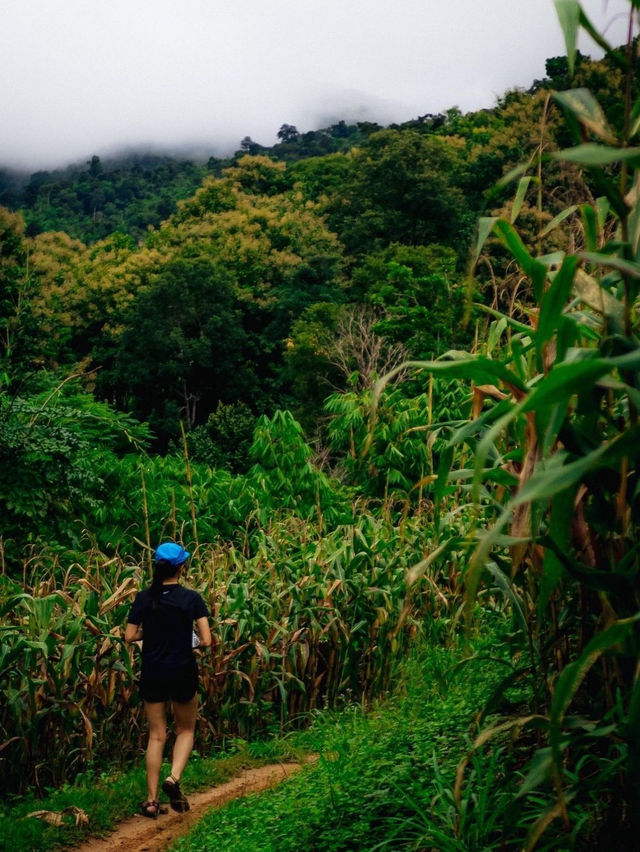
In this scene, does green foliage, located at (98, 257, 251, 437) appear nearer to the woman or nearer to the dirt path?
the dirt path

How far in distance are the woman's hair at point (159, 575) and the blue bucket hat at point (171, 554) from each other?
19 mm

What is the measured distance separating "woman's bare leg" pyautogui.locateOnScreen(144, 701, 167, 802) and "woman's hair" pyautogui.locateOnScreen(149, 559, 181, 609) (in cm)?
56

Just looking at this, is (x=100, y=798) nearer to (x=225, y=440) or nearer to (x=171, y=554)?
(x=171, y=554)

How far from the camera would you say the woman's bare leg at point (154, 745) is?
4.75 metres

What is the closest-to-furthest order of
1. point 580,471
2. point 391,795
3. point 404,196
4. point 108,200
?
1. point 580,471
2. point 391,795
3. point 404,196
4. point 108,200

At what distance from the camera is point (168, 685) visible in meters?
4.82

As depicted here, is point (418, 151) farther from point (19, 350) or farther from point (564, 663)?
point (564, 663)

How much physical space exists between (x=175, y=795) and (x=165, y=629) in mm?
853

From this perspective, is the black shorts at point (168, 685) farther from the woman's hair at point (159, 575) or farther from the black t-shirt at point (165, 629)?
the woman's hair at point (159, 575)

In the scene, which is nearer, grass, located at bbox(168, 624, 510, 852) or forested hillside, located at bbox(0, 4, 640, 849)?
forested hillside, located at bbox(0, 4, 640, 849)

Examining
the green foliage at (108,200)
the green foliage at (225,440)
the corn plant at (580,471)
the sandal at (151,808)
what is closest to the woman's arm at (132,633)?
the sandal at (151,808)

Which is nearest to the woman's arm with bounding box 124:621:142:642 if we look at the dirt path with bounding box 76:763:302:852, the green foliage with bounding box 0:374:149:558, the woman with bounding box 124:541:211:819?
the woman with bounding box 124:541:211:819

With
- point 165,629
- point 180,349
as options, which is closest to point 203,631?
point 165,629

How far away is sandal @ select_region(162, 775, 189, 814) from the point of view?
4707mm
